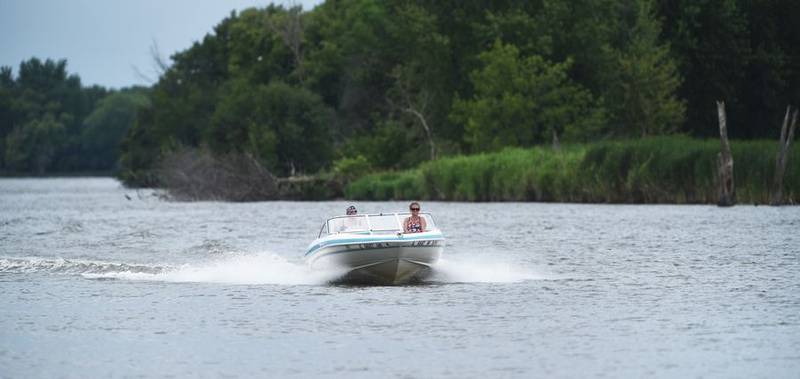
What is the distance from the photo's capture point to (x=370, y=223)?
91.1 feet

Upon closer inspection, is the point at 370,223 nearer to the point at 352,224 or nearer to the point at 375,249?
the point at 352,224

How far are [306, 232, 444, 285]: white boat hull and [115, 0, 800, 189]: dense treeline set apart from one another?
52.8 m

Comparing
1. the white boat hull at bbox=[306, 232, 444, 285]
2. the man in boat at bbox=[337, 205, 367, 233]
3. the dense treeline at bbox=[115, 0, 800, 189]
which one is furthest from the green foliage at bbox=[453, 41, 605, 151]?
the white boat hull at bbox=[306, 232, 444, 285]

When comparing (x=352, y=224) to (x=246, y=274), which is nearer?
(x=352, y=224)

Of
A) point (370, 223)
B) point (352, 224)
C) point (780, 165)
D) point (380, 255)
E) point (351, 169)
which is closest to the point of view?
point (380, 255)

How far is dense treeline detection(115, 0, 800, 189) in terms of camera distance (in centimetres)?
8119

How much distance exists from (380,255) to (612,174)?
34028mm

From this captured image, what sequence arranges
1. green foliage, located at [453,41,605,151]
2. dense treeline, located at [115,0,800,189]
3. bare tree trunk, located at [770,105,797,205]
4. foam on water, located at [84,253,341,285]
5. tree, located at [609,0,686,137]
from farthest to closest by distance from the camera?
dense treeline, located at [115,0,800,189] → green foliage, located at [453,41,605,151] → tree, located at [609,0,686,137] → bare tree trunk, located at [770,105,797,205] → foam on water, located at [84,253,341,285]

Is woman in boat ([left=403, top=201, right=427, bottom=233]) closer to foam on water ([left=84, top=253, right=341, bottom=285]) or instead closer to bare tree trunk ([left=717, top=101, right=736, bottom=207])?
foam on water ([left=84, top=253, right=341, bottom=285])

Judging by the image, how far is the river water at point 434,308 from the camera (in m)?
18.0

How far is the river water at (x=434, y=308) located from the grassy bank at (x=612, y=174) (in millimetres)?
9873

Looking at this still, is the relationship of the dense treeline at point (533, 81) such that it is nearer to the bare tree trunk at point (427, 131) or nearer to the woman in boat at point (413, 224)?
the bare tree trunk at point (427, 131)

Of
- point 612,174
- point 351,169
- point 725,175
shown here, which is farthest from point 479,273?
point 351,169

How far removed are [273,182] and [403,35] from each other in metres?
17.3
